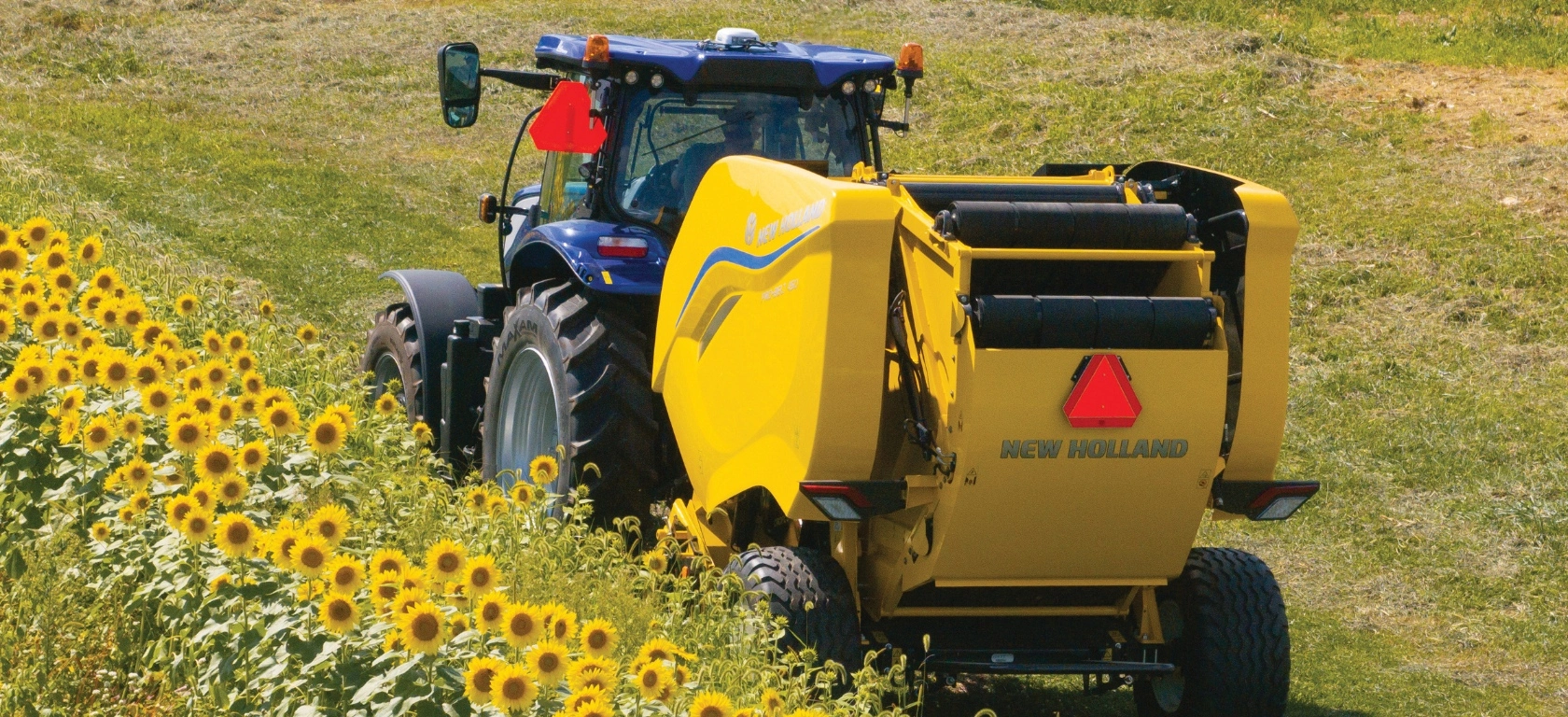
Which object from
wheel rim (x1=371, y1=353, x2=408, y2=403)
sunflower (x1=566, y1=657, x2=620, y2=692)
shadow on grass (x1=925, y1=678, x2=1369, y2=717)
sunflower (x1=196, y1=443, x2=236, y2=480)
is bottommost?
shadow on grass (x1=925, y1=678, x2=1369, y2=717)

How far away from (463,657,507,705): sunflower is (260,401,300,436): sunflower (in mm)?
1358

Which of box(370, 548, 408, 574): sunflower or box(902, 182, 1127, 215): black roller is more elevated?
box(902, 182, 1127, 215): black roller

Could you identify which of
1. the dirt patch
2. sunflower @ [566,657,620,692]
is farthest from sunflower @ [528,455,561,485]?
the dirt patch

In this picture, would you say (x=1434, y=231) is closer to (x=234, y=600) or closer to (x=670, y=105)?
(x=670, y=105)

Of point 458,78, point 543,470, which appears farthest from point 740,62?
point 543,470

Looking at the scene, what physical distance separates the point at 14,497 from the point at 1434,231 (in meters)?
10.3

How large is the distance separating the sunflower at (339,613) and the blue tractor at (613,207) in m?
1.93

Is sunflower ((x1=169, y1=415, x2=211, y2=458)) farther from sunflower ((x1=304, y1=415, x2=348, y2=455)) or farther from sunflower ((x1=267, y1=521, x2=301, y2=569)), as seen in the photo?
sunflower ((x1=267, y1=521, x2=301, y2=569))

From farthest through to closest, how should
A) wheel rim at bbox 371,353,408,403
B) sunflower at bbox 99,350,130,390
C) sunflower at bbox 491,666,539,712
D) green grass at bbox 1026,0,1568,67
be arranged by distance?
green grass at bbox 1026,0,1568,67, wheel rim at bbox 371,353,408,403, sunflower at bbox 99,350,130,390, sunflower at bbox 491,666,539,712

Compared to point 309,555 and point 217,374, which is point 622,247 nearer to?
point 217,374

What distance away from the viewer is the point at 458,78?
20.5 ft

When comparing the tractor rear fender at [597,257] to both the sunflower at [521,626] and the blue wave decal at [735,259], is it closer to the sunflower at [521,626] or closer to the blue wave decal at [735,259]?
the blue wave decal at [735,259]

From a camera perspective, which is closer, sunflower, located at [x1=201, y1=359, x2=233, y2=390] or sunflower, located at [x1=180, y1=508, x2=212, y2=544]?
sunflower, located at [x1=180, y1=508, x2=212, y2=544]

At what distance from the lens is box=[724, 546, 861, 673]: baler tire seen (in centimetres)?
440
